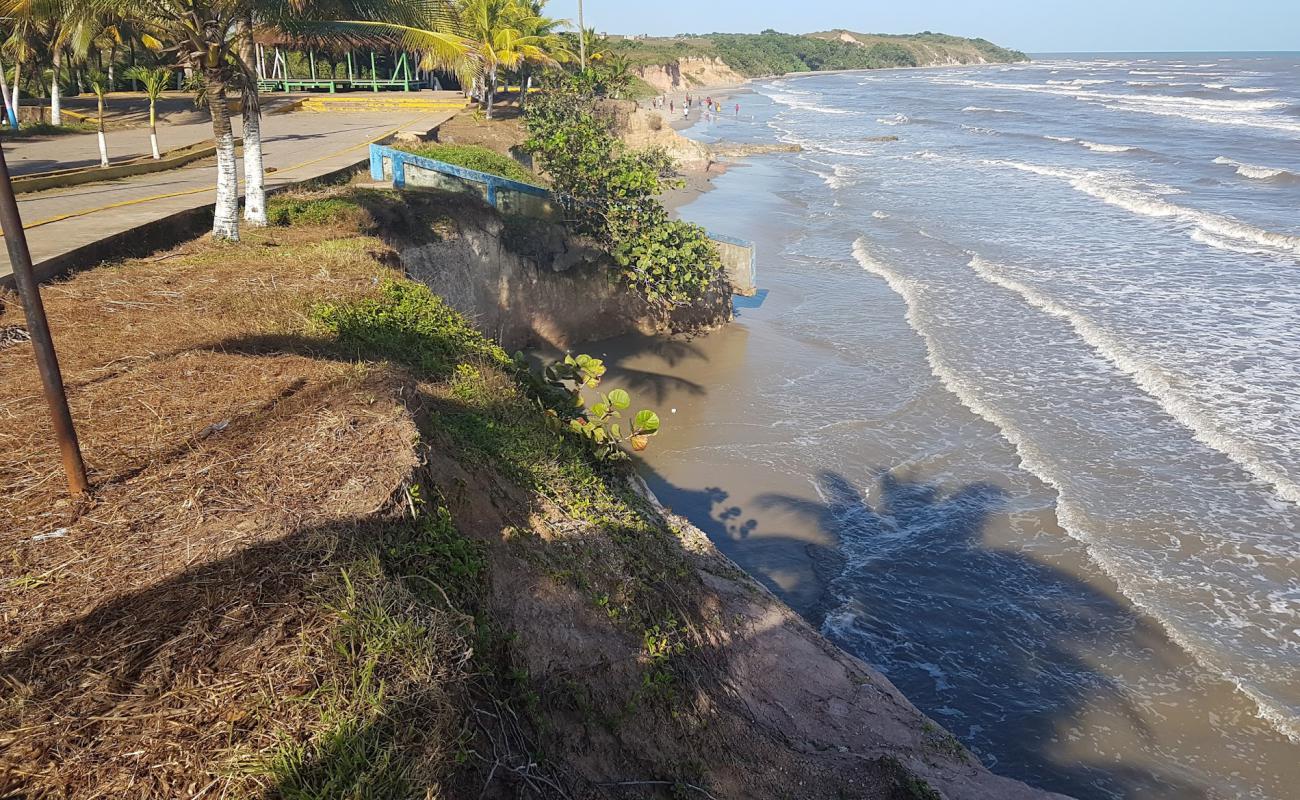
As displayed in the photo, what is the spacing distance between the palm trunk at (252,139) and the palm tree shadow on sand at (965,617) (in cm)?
778

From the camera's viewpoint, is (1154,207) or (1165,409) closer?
(1165,409)

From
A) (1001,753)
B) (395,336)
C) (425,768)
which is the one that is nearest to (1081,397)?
(1001,753)

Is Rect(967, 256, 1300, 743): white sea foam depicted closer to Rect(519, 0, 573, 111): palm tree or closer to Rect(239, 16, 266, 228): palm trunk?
Rect(239, 16, 266, 228): palm trunk

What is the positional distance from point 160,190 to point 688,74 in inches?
3964

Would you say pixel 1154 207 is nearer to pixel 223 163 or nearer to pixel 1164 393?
pixel 1164 393

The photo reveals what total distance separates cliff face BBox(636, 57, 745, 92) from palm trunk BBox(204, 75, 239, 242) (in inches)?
3370

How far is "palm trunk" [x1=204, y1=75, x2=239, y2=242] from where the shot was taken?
39.4ft

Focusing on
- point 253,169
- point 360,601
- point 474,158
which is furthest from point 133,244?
point 474,158

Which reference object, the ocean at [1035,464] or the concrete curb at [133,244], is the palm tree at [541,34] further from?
the concrete curb at [133,244]

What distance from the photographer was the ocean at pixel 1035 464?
8938 mm

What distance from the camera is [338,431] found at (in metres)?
5.83

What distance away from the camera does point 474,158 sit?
23.0 meters

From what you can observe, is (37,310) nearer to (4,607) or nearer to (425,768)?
(4,607)

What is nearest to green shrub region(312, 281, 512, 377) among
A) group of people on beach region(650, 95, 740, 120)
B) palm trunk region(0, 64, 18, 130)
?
palm trunk region(0, 64, 18, 130)
